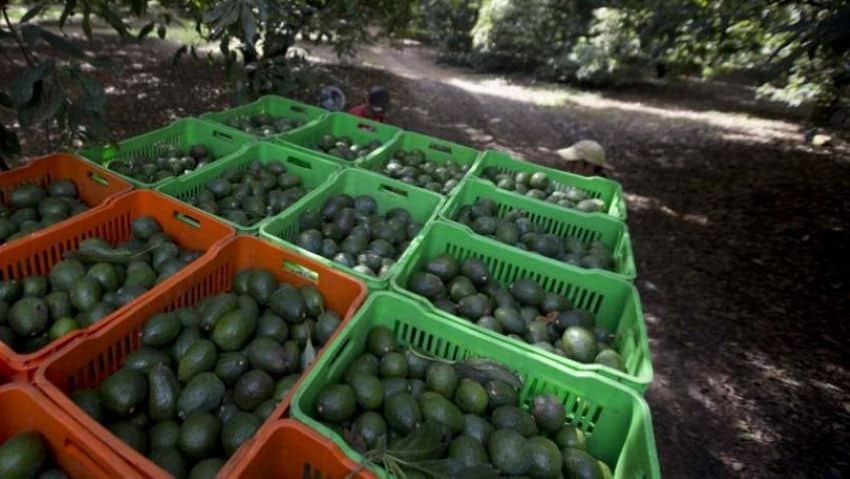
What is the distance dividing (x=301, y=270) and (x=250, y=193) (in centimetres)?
101

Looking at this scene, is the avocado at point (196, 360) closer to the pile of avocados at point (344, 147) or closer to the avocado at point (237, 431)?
the avocado at point (237, 431)

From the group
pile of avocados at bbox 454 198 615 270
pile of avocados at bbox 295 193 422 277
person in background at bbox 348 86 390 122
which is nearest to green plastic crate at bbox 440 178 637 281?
pile of avocados at bbox 454 198 615 270

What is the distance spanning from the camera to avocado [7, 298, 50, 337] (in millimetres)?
1918

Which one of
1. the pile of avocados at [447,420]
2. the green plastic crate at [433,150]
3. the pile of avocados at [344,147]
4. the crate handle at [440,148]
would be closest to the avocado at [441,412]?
the pile of avocados at [447,420]

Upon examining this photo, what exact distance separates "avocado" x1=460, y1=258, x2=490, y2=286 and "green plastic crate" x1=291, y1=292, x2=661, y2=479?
573 mm

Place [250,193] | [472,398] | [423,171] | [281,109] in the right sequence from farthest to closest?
[281,109] < [423,171] < [250,193] < [472,398]

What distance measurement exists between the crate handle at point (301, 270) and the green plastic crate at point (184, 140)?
54.0 inches

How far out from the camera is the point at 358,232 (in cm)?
283

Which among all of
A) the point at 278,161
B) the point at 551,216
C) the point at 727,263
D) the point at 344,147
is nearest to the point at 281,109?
the point at 344,147

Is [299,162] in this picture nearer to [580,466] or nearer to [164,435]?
[164,435]

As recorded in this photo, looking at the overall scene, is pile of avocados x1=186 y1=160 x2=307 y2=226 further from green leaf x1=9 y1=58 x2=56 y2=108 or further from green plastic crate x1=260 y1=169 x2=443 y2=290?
green leaf x1=9 y1=58 x2=56 y2=108

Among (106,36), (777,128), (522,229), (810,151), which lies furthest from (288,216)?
(106,36)

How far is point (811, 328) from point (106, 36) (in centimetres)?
1430

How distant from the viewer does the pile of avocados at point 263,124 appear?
406 cm
